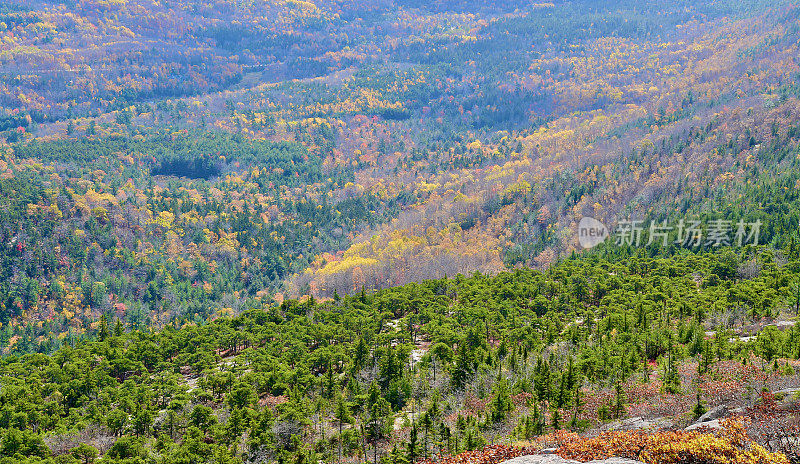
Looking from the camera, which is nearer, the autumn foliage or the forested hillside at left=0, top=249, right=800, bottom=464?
the autumn foliage

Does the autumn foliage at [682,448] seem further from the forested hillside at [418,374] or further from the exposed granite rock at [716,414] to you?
the exposed granite rock at [716,414]

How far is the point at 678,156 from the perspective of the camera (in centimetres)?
18088

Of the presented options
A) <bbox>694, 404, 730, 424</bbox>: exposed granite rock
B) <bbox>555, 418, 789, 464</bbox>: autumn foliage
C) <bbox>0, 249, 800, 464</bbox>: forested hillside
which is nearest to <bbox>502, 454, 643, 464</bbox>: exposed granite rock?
<bbox>555, 418, 789, 464</bbox>: autumn foliage

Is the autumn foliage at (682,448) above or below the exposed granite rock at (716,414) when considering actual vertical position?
above

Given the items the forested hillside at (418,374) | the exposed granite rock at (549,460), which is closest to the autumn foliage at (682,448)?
the forested hillside at (418,374)

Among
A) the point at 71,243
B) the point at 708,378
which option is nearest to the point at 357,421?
the point at 708,378

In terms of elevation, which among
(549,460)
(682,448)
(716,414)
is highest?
(682,448)

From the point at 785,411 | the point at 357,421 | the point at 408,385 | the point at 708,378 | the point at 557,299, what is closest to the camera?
the point at 785,411

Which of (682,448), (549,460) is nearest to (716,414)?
(682,448)

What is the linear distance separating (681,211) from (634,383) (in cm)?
11045

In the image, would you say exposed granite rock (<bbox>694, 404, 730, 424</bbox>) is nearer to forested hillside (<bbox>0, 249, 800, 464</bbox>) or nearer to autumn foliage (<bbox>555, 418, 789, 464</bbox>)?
forested hillside (<bbox>0, 249, 800, 464</bbox>)

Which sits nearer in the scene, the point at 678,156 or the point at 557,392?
the point at 557,392

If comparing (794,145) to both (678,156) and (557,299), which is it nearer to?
(678,156)

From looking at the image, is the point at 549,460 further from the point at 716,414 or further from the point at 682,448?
the point at 716,414
